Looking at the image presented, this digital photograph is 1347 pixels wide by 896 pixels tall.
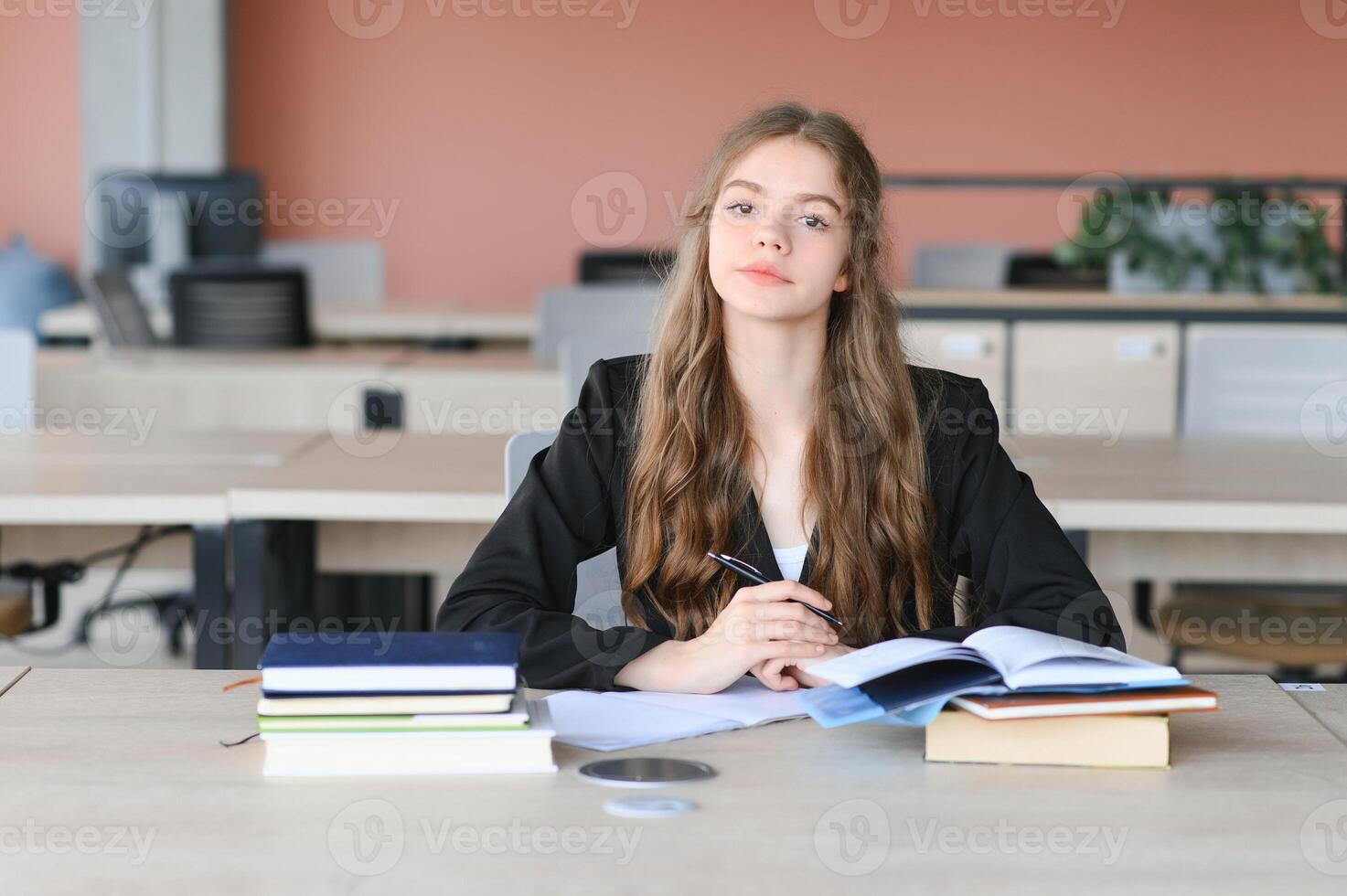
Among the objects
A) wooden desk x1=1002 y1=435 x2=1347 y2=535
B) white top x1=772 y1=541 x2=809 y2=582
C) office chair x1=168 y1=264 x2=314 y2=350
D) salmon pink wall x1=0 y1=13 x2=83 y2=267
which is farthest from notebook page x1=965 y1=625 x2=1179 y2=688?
salmon pink wall x1=0 y1=13 x2=83 y2=267

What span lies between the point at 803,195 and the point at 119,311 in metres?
→ 3.34

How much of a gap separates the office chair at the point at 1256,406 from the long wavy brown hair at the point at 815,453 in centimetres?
133

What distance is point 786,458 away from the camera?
1690mm

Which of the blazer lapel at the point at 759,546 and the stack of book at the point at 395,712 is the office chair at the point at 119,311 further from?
the stack of book at the point at 395,712

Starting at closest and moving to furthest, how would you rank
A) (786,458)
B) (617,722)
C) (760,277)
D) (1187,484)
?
(617,722)
(760,277)
(786,458)
(1187,484)

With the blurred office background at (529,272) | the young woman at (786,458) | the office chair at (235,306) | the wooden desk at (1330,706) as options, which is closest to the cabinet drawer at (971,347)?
the blurred office background at (529,272)

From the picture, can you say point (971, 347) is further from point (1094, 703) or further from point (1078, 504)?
point (1094, 703)

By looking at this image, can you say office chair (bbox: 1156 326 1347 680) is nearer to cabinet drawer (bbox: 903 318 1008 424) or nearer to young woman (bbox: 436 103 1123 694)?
cabinet drawer (bbox: 903 318 1008 424)

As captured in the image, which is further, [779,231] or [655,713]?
[779,231]

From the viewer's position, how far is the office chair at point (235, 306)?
14.8 feet

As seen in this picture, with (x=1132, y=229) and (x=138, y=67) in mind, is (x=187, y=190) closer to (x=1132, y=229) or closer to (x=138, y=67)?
(x=138, y=67)

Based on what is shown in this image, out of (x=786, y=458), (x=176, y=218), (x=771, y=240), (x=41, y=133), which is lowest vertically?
(x=786, y=458)

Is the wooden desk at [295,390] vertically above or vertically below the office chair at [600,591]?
above

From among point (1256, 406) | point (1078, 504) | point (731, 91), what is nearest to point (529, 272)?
point (731, 91)
